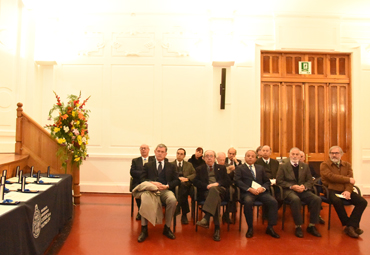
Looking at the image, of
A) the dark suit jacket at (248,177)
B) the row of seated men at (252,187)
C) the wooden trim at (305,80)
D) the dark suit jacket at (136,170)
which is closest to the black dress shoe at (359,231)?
the row of seated men at (252,187)

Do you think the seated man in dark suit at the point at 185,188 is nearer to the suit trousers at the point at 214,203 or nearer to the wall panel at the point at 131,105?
the suit trousers at the point at 214,203

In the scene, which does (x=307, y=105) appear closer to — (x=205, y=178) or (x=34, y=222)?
(x=205, y=178)

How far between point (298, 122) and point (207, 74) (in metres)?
2.51

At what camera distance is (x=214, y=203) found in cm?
384

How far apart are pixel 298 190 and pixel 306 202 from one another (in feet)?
0.72

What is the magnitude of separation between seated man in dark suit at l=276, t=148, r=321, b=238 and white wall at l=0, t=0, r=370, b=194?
2076mm

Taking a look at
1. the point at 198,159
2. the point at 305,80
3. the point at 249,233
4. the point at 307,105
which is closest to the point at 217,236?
the point at 249,233

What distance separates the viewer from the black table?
211 cm

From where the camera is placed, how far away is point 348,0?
611 centimetres

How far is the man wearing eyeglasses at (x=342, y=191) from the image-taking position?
404cm

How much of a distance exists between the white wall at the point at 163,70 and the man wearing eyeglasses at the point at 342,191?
7.20 feet

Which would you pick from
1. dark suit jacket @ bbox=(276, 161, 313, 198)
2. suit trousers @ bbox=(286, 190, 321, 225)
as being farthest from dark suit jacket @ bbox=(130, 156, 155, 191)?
suit trousers @ bbox=(286, 190, 321, 225)

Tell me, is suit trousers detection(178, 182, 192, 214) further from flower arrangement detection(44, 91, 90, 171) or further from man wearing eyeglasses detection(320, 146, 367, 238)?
man wearing eyeglasses detection(320, 146, 367, 238)

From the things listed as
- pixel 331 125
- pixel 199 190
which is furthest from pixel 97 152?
pixel 331 125
